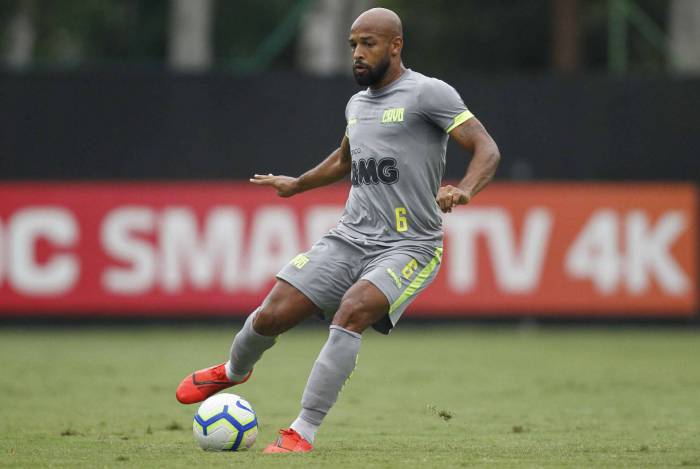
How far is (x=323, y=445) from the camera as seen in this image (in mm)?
8539

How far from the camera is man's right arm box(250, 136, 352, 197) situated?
9117mm

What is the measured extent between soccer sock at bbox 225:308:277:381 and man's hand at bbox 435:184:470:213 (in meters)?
1.61

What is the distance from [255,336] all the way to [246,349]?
4.7 inches

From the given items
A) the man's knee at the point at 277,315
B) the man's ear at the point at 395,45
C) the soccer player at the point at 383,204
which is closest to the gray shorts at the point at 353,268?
the soccer player at the point at 383,204

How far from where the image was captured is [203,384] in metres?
8.80

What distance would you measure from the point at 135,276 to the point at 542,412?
866 centimetres

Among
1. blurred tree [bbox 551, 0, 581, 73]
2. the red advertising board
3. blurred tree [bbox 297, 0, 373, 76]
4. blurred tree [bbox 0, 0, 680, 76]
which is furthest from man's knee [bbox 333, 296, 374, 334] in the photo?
blurred tree [bbox 0, 0, 680, 76]

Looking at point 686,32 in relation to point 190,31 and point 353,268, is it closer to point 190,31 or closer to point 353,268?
point 190,31

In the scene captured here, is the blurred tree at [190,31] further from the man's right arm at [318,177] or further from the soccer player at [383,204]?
the soccer player at [383,204]

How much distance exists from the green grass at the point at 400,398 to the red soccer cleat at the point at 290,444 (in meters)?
0.09

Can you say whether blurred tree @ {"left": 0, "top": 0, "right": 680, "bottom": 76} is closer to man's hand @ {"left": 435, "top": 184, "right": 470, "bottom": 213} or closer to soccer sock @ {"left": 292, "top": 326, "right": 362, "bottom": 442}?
soccer sock @ {"left": 292, "top": 326, "right": 362, "bottom": 442}

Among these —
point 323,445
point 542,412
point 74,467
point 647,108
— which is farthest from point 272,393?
point 647,108

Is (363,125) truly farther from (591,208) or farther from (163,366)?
(591,208)

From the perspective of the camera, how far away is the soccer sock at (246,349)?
8.59 metres
